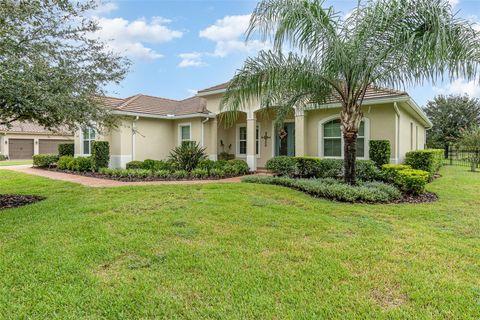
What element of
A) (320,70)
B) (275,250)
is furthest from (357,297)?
(320,70)

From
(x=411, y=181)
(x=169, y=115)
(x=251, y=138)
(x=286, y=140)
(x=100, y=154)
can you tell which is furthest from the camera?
(x=169, y=115)

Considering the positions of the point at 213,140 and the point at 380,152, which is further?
the point at 213,140

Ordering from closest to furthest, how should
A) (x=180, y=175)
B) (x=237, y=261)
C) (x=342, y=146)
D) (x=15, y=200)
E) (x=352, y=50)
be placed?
1. (x=237, y=261)
2. (x=352, y=50)
3. (x=15, y=200)
4. (x=180, y=175)
5. (x=342, y=146)

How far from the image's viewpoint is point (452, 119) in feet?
114

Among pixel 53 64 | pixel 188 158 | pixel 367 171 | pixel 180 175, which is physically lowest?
pixel 180 175

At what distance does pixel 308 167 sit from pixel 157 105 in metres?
10.7

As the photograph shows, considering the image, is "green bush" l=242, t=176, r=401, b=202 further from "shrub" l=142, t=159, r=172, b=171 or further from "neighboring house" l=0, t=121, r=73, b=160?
"neighboring house" l=0, t=121, r=73, b=160

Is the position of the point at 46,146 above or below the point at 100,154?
above

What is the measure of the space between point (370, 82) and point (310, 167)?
5065mm

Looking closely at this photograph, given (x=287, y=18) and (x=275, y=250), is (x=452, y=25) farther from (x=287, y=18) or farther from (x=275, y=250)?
(x=275, y=250)

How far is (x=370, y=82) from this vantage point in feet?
28.1

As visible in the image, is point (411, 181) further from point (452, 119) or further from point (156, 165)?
point (452, 119)

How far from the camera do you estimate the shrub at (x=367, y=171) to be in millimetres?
11236

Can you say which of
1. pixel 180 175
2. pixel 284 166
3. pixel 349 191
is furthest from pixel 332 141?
pixel 180 175
